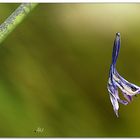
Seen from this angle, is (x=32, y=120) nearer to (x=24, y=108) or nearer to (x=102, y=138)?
(x=24, y=108)

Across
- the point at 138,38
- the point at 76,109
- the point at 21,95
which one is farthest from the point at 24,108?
the point at 138,38

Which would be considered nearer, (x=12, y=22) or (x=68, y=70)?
(x=12, y=22)

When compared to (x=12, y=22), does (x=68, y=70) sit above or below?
below

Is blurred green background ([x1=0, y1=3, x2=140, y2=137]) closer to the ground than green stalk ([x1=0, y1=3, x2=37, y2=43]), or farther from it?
closer to the ground

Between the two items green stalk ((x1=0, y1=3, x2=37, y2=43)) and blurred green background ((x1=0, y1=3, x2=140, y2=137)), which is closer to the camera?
green stalk ((x1=0, y1=3, x2=37, y2=43))

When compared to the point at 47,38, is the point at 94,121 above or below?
below

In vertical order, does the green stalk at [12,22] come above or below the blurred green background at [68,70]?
above

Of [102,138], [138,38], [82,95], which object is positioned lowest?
[102,138]

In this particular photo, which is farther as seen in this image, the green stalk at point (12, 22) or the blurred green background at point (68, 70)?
the blurred green background at point (68, 70)
